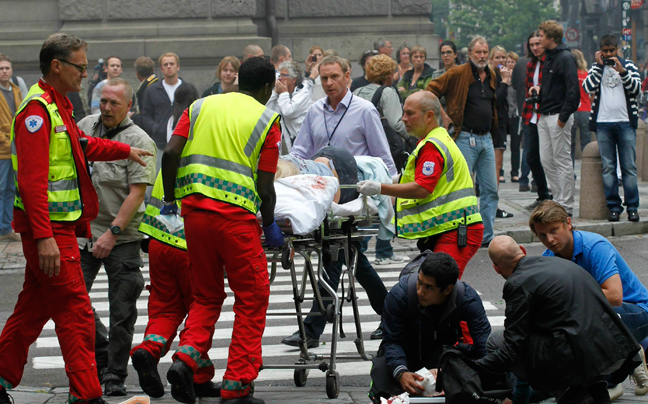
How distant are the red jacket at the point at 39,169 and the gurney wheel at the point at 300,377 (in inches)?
67.2

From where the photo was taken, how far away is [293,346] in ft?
25.2

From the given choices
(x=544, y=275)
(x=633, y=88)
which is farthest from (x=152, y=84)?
(x=544, y=275)

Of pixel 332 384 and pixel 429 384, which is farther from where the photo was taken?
pixel 332 384

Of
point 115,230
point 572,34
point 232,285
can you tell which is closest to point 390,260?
point 115,230

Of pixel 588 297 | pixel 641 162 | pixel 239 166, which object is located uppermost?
pixel 239 166

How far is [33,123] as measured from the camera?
539 cm

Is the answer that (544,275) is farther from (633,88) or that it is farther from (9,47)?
(9,47)

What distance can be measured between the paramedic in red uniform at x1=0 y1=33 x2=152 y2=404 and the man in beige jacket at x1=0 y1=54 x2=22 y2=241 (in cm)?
718

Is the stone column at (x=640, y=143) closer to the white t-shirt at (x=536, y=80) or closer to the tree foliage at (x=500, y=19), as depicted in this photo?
the white t-shirt at (x=536, y=80)

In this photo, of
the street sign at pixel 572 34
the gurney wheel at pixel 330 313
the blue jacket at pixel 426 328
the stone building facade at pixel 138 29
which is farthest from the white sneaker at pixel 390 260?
the street sign at pixel 572 34

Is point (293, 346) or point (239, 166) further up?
point (239, 166)

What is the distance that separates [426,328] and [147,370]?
1508mm

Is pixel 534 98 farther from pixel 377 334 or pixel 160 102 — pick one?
pixel 377 334

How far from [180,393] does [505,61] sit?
497 inches
